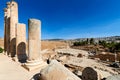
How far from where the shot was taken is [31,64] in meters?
11.2

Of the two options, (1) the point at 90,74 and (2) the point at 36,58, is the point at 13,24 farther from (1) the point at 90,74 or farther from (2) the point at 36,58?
(1) the point at 90,74

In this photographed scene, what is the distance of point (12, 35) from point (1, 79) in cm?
867

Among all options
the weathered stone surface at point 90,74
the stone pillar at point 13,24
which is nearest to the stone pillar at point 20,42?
the stone pillar at point 13,24

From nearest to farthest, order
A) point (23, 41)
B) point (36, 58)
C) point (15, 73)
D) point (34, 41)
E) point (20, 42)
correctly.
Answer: point (15, 73) < point (36, 58) < point (34, 41) < point (20, 42) < point (23, 41)

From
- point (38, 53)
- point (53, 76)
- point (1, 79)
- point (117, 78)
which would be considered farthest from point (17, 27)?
point (117, 78)

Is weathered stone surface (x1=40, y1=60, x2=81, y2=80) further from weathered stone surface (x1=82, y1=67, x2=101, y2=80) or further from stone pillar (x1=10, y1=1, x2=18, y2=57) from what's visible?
stone pillar (x1=10, y1=1, x2=18, y2=57)

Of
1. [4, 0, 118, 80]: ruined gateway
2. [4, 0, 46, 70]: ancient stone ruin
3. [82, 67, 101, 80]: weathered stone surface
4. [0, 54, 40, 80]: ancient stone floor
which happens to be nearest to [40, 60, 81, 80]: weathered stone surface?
[4, 0, 118, 80]: ruined gateway

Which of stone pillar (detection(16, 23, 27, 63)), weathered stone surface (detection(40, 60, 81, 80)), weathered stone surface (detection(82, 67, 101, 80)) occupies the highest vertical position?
stone pillar (detection(16, 23, 27, 63))

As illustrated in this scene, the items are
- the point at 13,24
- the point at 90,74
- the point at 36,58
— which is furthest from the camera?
the point at 13,24

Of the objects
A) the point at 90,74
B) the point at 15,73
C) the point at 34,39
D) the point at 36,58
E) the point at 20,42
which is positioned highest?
the point at 34,39

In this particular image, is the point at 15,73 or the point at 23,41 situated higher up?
the point at 23,41

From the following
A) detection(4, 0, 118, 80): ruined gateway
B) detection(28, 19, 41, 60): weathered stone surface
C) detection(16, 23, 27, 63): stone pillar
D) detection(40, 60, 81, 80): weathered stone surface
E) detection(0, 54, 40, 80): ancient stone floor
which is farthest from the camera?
detection(16, 23, 27, 63): stone pillar

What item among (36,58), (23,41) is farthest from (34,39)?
(23,41)

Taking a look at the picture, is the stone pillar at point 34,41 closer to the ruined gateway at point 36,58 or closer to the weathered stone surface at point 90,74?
the ruined gateway at point 36,58
